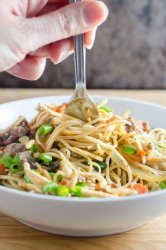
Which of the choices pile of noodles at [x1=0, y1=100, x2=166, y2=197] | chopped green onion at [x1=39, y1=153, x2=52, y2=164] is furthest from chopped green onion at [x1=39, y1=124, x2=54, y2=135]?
chopped green onion at [x1=39, y1=153, x2=52, y2=164]

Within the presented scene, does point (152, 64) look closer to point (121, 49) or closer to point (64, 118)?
point (121, 49)

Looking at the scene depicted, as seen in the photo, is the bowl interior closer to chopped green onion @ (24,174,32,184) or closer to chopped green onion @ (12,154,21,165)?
chopped green onion @ (12,154,21,165)

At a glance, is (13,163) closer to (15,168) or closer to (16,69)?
(15,168)

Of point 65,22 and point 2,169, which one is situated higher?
point 65,22

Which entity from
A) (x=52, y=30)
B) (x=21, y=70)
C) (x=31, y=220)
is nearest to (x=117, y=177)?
(x=31, y=220)

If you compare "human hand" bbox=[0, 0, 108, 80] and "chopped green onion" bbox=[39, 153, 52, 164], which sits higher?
"human hand" bbox=[0, 0, 108, 80]

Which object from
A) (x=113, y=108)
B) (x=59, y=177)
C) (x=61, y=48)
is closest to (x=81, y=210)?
(x=59, y=177)

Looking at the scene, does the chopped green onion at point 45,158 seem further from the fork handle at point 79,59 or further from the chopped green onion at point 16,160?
the fork handle at point 79,59
